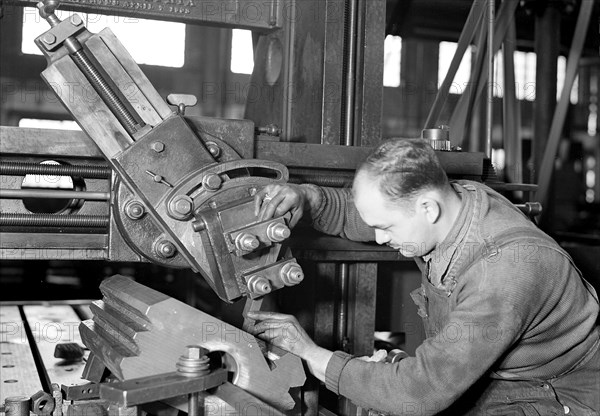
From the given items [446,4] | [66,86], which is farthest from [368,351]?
[446,4]

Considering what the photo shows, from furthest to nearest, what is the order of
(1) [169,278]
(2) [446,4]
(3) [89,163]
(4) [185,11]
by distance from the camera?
(1) [169,278]
(2) [446,4]
(4) [185,11]
(3) [89,163]

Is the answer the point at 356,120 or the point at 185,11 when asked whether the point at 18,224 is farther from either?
the point at 356,120

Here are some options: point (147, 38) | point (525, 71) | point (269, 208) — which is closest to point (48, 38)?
point (269, 208)

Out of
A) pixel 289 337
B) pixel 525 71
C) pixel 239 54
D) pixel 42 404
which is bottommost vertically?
pixel 42 404

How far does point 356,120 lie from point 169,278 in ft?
7.05

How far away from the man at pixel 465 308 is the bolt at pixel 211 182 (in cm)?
9

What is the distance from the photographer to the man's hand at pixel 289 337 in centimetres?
143

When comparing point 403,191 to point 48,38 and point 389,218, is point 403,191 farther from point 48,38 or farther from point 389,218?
point 48,38

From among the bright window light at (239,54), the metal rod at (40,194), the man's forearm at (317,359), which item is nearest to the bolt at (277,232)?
the man's forearm at (317,359)

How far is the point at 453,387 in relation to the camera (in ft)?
4.36

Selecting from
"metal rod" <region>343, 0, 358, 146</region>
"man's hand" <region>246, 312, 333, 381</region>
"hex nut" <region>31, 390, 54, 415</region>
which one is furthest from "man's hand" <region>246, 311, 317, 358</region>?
"metal rod" <region>343, 0, 358, 146</region>

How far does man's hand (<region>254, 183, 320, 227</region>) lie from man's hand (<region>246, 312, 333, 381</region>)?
20cm

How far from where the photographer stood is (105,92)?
1.42 meters

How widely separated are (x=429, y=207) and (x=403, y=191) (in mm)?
76
